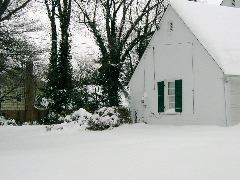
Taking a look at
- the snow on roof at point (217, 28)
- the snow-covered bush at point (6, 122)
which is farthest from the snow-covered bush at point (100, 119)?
the snow-covered bush at point (6, 122)

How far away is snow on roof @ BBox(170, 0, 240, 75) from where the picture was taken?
1697cm

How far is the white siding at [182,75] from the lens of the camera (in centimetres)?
1720

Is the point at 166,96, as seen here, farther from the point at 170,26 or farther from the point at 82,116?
the point at 82,116

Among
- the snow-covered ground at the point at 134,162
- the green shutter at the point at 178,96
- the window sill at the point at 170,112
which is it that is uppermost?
the green shutter at the point at 178,96

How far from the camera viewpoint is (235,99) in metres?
16.7

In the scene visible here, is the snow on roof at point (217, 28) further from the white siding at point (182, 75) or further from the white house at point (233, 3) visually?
the white house at point (233, 3)

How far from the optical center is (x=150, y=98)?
69.3 ft

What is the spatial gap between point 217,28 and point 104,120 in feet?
22.0

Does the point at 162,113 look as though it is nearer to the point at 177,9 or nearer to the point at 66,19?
the point at 177,9

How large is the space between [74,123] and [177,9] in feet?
24.7

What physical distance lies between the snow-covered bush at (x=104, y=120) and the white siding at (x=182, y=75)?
6.86ft

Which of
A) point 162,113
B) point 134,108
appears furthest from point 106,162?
point 134,108

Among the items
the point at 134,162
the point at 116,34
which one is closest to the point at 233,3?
the point at 116,34

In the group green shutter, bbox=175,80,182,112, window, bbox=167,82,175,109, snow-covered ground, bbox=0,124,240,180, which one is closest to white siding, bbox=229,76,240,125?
green shutter, bbox=175,80,182,112
